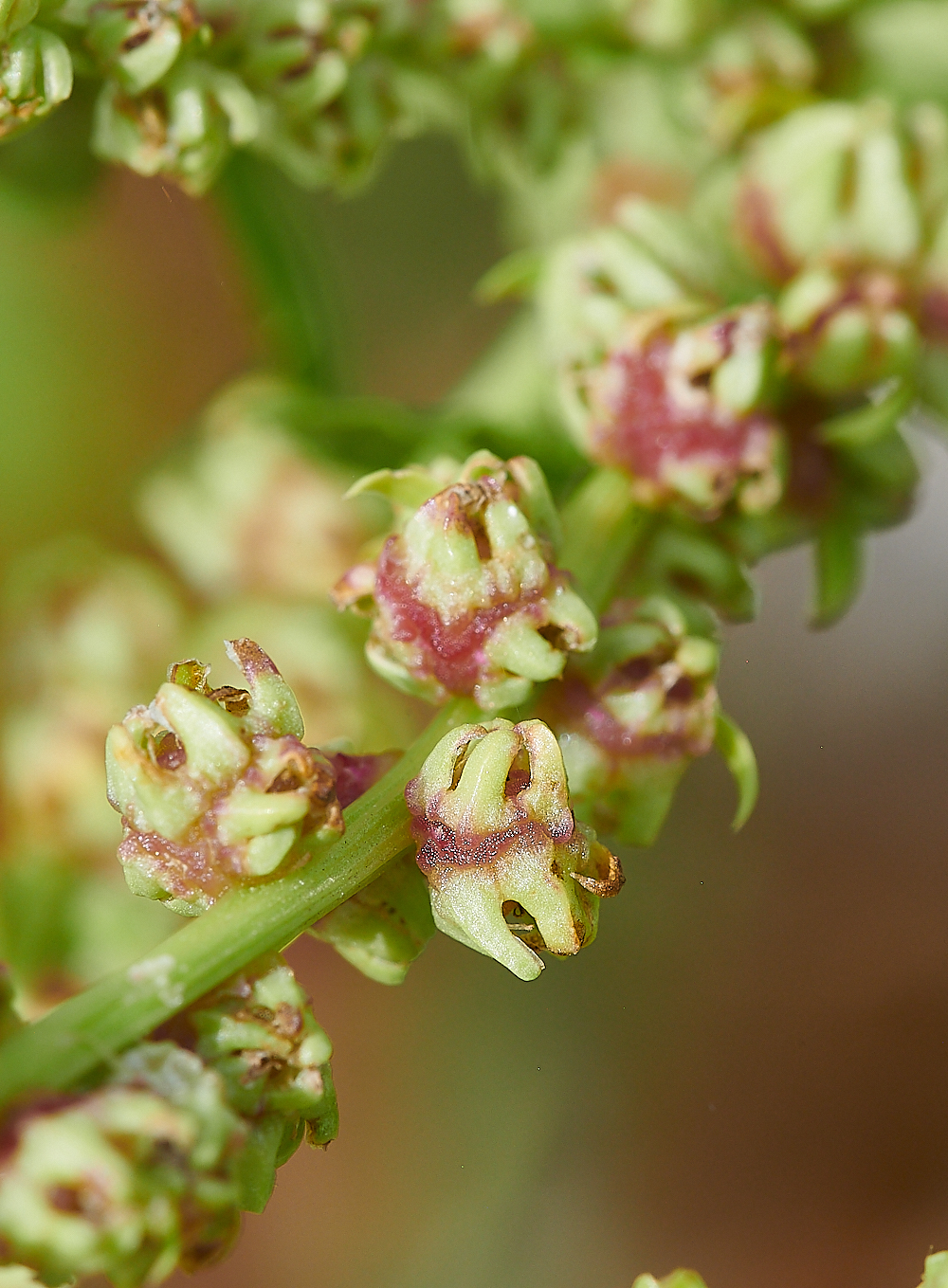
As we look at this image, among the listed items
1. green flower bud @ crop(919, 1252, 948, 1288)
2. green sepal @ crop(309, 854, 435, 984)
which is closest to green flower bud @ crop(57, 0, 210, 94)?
green sepal @ crop(309, 854, 435, 984)

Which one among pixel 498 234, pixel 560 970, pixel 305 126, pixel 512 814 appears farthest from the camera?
pixel 498 234

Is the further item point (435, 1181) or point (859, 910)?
point (435, 1181)

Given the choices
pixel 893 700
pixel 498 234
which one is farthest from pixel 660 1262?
pixel 498 234

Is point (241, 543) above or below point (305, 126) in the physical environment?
below

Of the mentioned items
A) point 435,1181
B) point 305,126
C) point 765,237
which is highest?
point 305,126

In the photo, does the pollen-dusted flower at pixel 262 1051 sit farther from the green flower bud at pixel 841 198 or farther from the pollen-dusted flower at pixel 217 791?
the green flower bud at pixel 841 198

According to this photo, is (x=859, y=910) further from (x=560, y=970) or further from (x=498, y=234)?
(x=498, y=234)

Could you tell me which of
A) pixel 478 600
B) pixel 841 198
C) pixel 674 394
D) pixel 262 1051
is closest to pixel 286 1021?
pixel 262 1051
